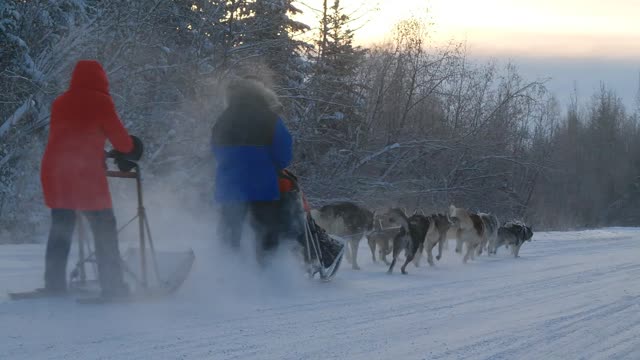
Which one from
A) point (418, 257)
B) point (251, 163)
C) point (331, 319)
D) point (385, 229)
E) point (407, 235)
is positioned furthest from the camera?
point (418, 257)

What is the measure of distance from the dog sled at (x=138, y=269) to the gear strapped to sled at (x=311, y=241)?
1306 millimetres

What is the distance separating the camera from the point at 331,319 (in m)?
6.19

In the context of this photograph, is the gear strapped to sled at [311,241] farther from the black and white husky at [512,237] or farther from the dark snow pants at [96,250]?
the black and white husky at [512,237]

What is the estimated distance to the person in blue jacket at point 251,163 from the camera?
7.60 meters

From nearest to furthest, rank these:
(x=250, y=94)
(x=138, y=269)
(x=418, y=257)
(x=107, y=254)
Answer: (x=107, y=254) → (x=138, y=269) → (x=250, y=94) → (x=418, y=257)

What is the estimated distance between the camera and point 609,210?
197ft

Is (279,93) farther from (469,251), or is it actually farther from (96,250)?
(96,250)

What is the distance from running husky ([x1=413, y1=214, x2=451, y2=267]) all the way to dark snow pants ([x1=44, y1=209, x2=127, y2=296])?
541cm

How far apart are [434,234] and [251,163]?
4854mm

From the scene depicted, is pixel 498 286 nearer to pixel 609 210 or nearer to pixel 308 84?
pixel 308 84

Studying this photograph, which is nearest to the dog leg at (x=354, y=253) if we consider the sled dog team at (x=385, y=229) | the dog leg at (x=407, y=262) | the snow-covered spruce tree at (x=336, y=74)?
the sled dog team at (x=385, y=229)

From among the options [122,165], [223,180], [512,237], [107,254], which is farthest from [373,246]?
[107,254]

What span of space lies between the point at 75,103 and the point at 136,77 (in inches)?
361

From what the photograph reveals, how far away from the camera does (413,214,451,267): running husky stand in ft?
37.5
